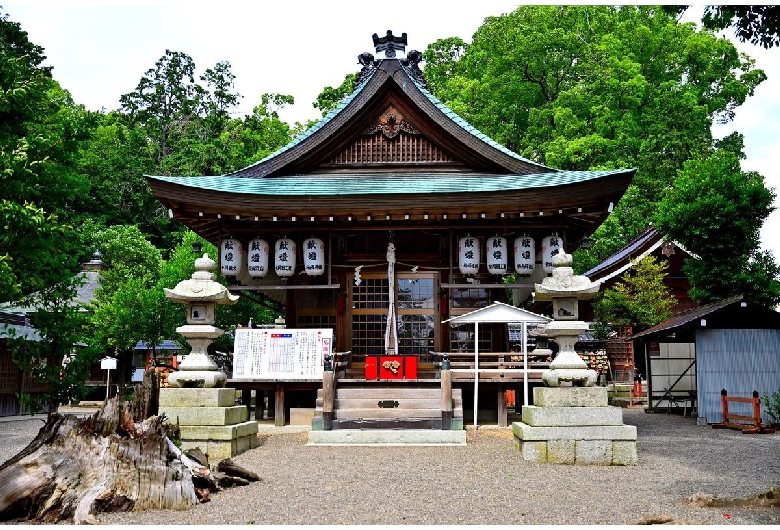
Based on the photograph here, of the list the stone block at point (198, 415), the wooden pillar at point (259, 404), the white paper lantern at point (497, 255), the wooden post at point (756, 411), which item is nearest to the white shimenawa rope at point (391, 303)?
the white paper lantern at point (497, 255)

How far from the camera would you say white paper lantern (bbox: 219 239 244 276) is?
51.6ft

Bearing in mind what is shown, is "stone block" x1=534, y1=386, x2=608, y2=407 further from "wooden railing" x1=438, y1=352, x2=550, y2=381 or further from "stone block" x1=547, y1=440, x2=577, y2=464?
"wooden railing" x1=438, y1=352, x2=550, y2=381

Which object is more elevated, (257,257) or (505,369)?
(257,257)

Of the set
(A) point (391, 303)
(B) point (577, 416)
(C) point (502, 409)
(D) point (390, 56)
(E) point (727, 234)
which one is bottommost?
(C) point (502, 409)

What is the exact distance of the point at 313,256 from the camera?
15.6 metres

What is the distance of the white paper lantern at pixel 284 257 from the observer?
15641mm

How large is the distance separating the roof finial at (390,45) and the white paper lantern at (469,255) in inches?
250

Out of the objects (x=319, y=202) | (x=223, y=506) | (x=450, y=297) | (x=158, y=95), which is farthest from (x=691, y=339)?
(x=158, y=95)

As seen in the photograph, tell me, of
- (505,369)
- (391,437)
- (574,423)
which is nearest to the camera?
(574,423)

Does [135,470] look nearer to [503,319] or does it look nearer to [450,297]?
[503,319]

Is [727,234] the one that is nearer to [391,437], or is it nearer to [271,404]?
[391,437]

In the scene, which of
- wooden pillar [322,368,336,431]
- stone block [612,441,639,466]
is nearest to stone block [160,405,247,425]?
wooden pillar [322,368,336,431]

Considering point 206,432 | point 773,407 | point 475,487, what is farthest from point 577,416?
point 773,407

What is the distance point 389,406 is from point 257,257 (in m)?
4.96
